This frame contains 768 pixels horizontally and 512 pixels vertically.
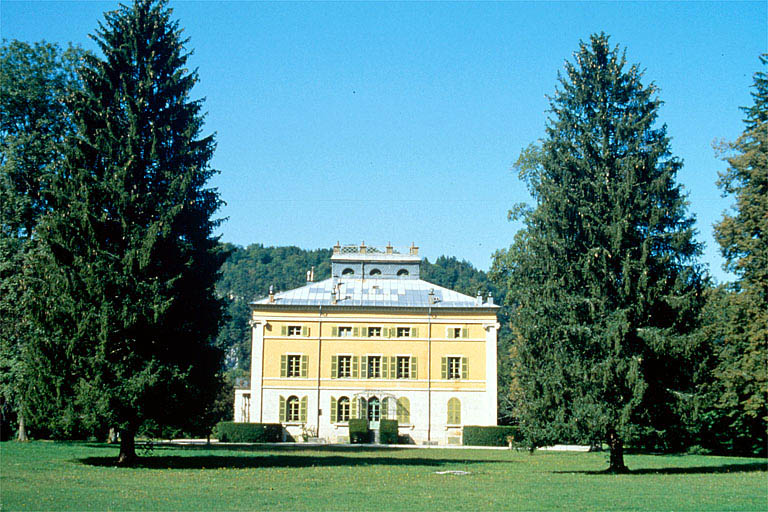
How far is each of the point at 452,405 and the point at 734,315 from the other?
21586mm

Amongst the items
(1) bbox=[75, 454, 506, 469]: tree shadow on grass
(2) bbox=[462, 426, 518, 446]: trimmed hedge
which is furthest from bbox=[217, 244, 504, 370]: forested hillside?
(1) bbox=[75, 454, 506, 469]: tree shadow on grass

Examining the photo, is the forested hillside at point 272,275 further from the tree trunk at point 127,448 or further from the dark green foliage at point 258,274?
the tree trunk at point 127,448

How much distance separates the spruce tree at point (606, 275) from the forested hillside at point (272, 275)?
80.4m

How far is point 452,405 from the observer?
1836 inches

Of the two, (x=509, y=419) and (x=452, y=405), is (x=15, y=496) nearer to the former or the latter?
(x=452, y=405)

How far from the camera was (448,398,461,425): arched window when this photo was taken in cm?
4638

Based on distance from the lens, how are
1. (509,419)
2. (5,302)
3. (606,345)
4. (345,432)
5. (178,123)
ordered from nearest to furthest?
(606,345) → (178,123) → (5,302) → (345,432) → (509,419)

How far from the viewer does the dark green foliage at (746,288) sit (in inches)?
1081

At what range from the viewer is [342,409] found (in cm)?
4650

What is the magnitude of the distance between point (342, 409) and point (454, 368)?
762 cm

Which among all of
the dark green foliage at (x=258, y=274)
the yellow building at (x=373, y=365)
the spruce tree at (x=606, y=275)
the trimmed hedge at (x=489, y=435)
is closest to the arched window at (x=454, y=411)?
the yellow building at (x=373, y=365)

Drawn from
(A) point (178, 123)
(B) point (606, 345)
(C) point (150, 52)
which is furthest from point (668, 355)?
(C) point (150, 52)

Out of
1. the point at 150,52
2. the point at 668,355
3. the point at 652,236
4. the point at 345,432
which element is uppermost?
the point at 150,52

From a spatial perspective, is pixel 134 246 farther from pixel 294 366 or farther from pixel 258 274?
pixel 258 274
